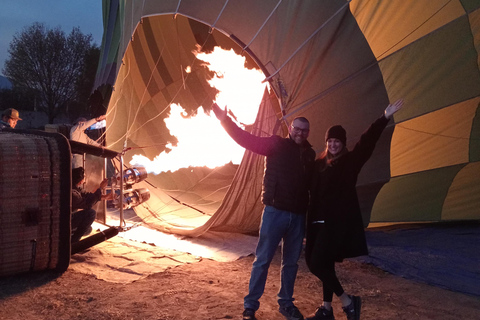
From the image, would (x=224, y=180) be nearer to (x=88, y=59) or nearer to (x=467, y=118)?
(x=467, y=118)

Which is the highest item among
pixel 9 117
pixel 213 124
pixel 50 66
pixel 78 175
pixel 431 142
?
pixel 50 66

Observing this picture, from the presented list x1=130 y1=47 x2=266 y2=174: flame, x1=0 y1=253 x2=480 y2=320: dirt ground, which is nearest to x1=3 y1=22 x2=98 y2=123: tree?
x1=130 y1=47 x2=266 y2=174: flame

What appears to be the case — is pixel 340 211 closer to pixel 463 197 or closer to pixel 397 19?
pixel 397 19

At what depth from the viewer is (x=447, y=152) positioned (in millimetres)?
3838

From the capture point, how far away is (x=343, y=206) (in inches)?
94.3

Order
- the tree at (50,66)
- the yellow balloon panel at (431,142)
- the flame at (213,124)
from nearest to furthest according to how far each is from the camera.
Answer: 1. the yellow balloon panel at (431,142)
2. the flame at (213,124)
3. the tree at (50,66)

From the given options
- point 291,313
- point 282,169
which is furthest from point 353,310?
point 282,169

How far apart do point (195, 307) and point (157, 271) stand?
934 millimetres

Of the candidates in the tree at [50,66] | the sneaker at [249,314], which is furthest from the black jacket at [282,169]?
the tree at [50,66]

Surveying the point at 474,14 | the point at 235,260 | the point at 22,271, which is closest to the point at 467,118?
the point at 474,14

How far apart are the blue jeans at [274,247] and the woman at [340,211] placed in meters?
0.15

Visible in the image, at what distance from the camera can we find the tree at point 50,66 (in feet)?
67.4

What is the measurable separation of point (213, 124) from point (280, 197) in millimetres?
3954

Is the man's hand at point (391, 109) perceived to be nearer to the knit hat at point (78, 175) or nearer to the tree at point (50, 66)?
the knit hat at point (78, 175)
